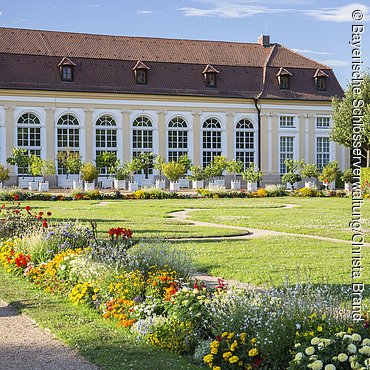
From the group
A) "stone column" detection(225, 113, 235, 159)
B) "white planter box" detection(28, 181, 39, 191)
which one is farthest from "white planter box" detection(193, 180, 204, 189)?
"white planter box" detection(28, 181, 39, 191)

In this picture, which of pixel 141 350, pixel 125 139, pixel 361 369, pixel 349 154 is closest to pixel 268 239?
pixel 141 350

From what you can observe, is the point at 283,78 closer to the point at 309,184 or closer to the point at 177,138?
the point at 177,138

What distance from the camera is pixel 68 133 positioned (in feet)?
146

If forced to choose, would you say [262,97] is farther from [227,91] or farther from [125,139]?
[125,139]

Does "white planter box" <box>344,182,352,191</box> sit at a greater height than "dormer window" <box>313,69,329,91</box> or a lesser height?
lesser

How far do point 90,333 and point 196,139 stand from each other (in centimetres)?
3898

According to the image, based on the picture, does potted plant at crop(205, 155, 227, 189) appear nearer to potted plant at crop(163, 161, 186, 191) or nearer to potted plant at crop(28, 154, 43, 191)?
potted plant at crop(163, 161, 186, 191)

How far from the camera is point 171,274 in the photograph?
9.23 m

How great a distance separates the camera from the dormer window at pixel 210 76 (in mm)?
46584

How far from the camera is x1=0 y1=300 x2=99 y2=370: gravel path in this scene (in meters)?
6.73

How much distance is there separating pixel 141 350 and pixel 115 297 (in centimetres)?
165

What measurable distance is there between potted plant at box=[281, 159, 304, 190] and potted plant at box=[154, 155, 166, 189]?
23.7 ft

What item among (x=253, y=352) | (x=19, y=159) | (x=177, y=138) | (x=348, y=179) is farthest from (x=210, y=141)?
(x=253, y=352)

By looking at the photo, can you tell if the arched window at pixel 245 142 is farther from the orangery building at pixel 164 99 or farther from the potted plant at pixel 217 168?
the potted plant at pixel 217 168
